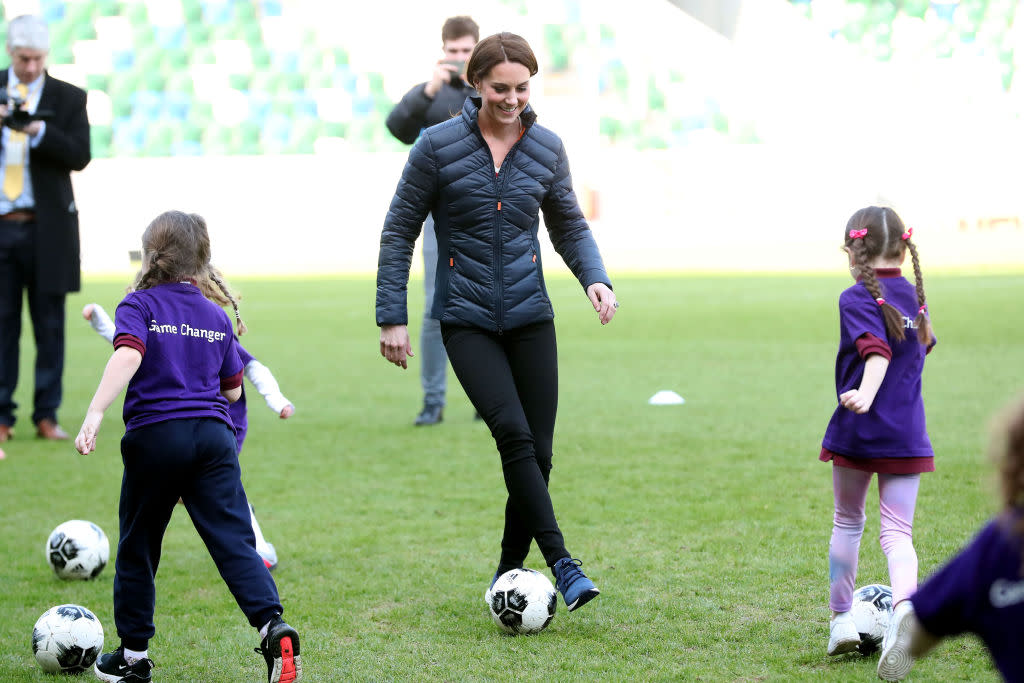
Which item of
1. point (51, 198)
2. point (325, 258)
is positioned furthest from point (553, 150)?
point (325, 258)

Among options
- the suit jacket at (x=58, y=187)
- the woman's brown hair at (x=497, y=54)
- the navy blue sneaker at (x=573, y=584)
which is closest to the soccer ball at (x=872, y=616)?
the navy blue sneaker at (x=573, y=584)

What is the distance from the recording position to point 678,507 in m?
6.06

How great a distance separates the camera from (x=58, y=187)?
8.38m

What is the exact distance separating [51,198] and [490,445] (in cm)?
340

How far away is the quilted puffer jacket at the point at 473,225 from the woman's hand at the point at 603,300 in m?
0.05

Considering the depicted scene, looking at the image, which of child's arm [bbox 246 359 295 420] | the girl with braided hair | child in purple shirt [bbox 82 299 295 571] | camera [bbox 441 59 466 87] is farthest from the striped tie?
the girl with braided hair

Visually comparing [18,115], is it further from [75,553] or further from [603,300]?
[603,300]

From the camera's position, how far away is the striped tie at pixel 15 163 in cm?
822

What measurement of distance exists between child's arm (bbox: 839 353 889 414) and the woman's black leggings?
3.74 ft

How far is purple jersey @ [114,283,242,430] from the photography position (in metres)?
3.58

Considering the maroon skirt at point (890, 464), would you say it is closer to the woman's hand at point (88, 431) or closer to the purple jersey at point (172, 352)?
the purple jersey at point (172, 352)

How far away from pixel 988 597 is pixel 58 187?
7613mm

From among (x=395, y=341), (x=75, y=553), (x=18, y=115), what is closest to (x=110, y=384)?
(x=395, y=341)

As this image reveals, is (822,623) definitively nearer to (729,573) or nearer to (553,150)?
(729,573)
